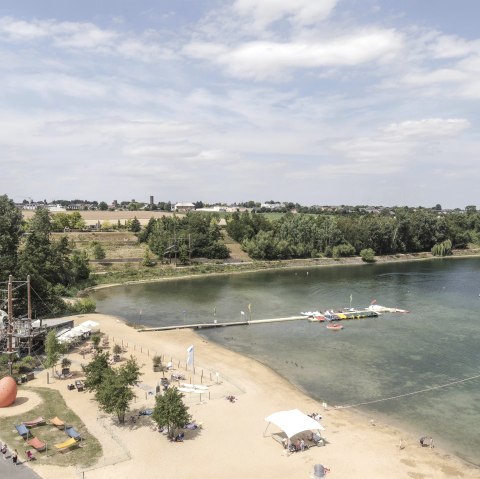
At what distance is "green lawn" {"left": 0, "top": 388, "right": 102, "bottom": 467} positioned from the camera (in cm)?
2845

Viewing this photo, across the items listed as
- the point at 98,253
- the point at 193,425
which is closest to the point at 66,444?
the point at 193,425

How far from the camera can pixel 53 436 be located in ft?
102

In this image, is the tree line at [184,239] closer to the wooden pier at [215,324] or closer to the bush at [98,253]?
the bush at [98,253]

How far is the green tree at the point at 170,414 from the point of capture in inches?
1214

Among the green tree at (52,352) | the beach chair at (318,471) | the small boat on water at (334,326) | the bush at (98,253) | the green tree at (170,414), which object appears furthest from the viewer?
→ the bush at (98,253)

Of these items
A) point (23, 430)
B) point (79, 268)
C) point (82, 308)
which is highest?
point (79, 268)

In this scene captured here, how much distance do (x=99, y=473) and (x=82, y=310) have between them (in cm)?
4336

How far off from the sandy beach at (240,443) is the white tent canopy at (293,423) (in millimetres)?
1231

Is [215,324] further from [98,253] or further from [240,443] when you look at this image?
[98,253]

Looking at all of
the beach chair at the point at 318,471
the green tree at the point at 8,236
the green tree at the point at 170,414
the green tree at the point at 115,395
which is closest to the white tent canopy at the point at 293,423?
the beach chair at the point at 318,471

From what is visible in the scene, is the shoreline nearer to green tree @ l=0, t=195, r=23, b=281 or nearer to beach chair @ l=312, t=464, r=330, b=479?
green tree @ l=0, t=195, r=23, b=281

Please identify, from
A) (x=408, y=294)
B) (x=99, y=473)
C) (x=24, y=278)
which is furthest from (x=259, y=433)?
Result: (x=408, y=294)

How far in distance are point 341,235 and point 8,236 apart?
92.8 meters

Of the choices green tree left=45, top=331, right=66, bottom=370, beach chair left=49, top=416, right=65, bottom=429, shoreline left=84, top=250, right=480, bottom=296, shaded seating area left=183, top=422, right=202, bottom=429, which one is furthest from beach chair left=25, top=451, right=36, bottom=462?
shoreline left=84, top=250, right=480, bottom=296
